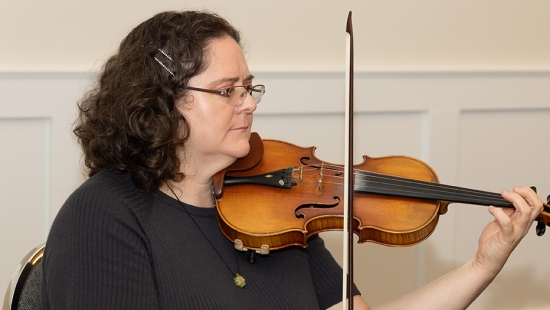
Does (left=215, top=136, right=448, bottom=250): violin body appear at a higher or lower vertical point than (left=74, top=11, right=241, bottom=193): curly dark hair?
lower

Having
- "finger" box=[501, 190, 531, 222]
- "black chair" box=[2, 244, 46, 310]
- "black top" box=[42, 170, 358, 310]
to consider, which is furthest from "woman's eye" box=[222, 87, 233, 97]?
"finger" box=[501, 190, 531, 222]

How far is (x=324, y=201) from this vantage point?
154cm

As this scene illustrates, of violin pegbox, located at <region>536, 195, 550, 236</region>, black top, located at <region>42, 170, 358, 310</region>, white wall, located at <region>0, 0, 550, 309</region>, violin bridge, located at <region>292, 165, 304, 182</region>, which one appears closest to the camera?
black top, located at <region>42, 170, 358, 310</region>

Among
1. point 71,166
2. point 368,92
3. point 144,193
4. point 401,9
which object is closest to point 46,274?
point 144,193

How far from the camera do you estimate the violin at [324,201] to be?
147 centimetres

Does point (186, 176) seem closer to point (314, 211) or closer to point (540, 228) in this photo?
point (314, 211)

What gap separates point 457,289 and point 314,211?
34cm

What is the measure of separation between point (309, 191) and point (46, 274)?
589 millimetres

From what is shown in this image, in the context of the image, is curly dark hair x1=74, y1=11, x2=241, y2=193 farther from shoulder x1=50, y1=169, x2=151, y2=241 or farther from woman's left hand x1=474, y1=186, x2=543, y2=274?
woman's left hand x1=474, y1=186, x2=543, y2=274

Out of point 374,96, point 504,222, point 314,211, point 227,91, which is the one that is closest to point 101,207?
point 227,91

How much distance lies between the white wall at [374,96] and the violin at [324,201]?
0.75m

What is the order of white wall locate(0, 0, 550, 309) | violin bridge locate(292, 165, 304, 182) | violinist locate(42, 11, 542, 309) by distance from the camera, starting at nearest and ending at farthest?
1. violinist locate(42, 11, 542, 309)
2. violin bridge locate(292, 165, 304, 182)
3. white wall locate(0, 0, 550, 309)

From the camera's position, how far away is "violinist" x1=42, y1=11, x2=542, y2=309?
133cm

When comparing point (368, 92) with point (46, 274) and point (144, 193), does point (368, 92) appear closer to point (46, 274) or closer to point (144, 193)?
point (144, 193)
